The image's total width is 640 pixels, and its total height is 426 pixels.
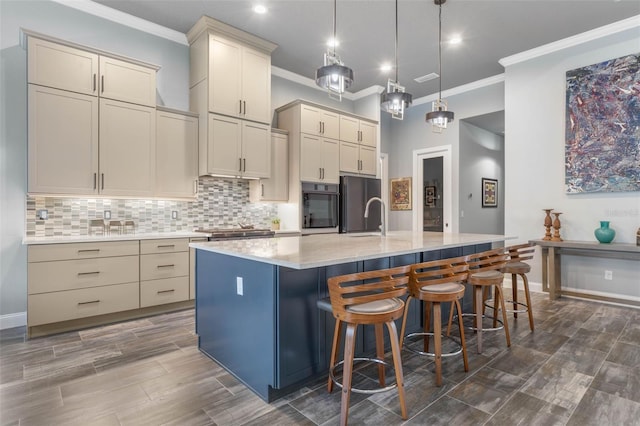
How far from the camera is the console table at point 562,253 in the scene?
3734mm

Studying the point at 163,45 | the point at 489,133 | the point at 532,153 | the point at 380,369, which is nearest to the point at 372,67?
the point at 532,153

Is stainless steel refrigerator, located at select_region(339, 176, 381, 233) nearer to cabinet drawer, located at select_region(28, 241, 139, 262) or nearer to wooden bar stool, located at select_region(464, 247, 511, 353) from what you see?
wooden bar stool, located at select_region(464, 247, 511, 353)

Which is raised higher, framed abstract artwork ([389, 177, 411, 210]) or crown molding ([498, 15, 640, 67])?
crown molding ([498, 15, 640, 67])

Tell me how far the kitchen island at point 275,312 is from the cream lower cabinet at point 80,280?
137 centimetres

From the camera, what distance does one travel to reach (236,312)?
2213 mm

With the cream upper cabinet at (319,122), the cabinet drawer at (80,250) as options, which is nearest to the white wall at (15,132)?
the cabinet drawer at (80,250)

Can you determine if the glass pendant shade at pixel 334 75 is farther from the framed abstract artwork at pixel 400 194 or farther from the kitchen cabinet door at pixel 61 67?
the framed abstract artwork at pixel 400 194

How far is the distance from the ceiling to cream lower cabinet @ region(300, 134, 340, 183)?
46.4 inches

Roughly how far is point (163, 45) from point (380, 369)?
4.31 meters

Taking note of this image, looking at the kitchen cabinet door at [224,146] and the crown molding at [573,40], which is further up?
the crown molding at [573,40]

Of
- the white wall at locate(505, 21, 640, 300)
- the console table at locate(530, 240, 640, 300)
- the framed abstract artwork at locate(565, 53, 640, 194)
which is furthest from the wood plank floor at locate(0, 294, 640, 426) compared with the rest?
the framed abstract artwork at locate(565, 53, 640, 194)

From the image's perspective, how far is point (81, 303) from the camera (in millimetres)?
3105

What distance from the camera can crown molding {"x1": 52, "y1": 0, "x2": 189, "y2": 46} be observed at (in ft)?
11.5

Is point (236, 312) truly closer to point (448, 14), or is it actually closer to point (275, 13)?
point (275, 13)
